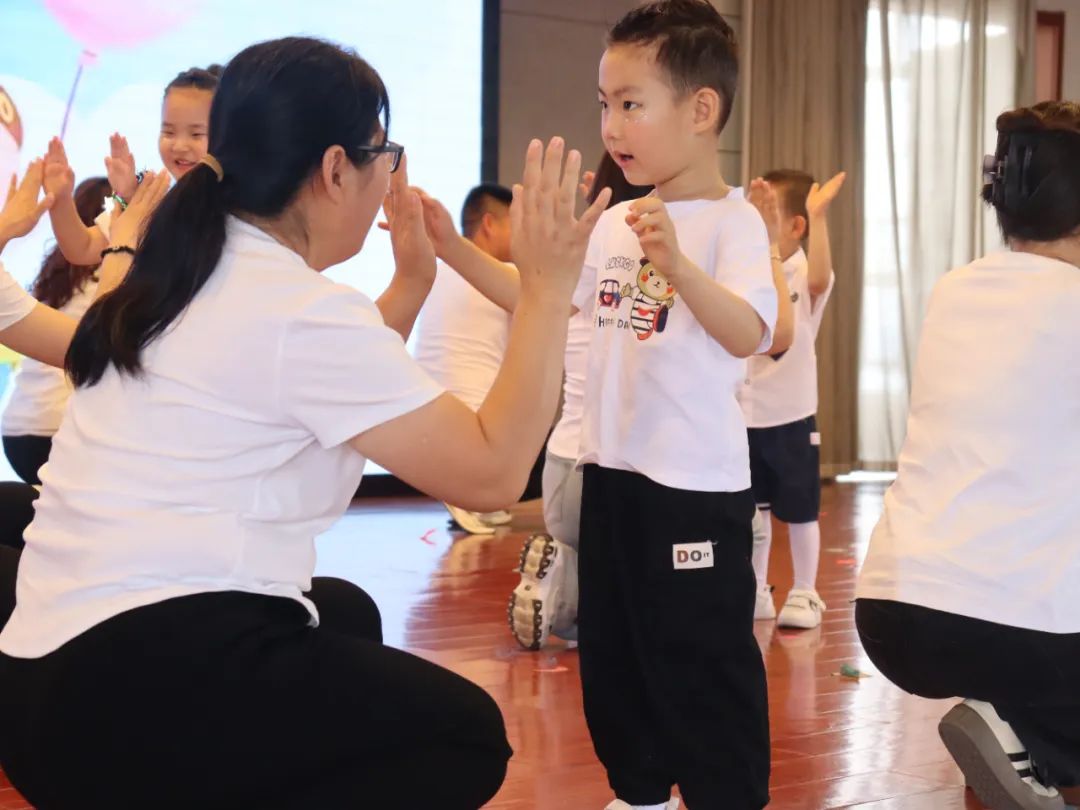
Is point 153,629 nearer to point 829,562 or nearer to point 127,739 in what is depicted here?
point 127,739

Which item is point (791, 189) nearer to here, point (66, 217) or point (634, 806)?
point (66, 217)

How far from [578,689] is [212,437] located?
1768 mm

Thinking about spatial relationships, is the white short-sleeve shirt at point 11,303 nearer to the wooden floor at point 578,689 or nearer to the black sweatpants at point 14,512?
the black sweatpants at point 14,512

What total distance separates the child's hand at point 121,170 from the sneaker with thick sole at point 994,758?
171 cm

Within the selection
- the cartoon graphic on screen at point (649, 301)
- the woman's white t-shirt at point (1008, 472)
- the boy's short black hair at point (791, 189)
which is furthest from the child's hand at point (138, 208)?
the boy's short black hair at point (791, 189)

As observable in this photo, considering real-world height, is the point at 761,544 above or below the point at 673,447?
below

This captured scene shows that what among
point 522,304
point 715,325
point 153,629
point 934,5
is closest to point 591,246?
point 715,325

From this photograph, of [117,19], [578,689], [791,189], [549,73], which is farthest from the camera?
[549,73]

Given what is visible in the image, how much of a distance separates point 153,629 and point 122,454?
0.18 m

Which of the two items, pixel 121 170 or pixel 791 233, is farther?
pixel 791 233

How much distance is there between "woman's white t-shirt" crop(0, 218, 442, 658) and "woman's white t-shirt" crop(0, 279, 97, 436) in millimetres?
2001

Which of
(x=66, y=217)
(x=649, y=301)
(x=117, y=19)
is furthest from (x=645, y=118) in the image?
(x=117, y=19)

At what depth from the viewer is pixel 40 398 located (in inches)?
128

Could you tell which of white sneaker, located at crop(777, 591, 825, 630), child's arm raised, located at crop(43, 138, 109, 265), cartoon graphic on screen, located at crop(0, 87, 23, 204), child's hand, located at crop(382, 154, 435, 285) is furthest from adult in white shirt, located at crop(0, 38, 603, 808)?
cartoon graphic on screen, located at crop(0, 87, 23, 204)
